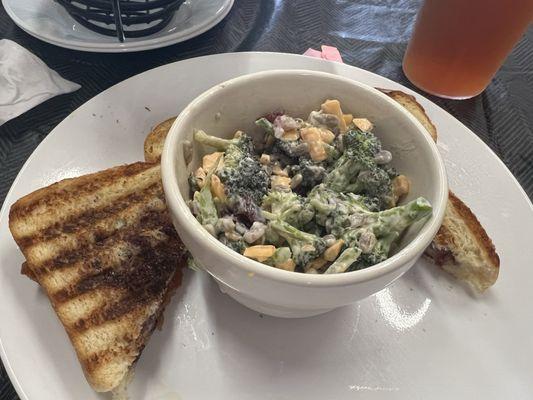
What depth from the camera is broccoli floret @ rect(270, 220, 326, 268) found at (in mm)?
889

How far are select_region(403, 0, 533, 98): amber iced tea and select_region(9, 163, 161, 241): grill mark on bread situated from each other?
1087mm

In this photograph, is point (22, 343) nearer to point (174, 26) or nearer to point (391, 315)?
point (391, 315)

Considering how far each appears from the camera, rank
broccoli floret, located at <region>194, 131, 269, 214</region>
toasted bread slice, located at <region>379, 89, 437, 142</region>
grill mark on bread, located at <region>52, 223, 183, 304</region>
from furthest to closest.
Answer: toasted bread slice, located at <region>379, 89, 437, 142</region> < grill mark on bread, located at <region>52, 223, 183, 304</region> < broccoli floret, located at <region>194, 131, 269, 214</region>

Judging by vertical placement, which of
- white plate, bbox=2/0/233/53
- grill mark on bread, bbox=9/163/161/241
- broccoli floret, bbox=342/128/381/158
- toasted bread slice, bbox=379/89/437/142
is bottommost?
grill mark on bread, bbox=9/163/161/241

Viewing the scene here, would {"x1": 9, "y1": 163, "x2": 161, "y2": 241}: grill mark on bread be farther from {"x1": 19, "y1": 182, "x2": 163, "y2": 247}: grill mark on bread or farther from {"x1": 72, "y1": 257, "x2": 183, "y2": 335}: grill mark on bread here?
{"x1": 72, "y1": 257, "x2": 183, "y2": 335}: grill mark on bread

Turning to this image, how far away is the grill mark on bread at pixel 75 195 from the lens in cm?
112

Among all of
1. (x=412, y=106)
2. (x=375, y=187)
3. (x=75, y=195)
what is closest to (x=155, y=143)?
(x=75, y=195)

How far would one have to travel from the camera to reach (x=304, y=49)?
1956 mm

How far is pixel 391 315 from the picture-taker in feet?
3.64

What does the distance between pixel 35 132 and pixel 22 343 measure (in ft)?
2.51

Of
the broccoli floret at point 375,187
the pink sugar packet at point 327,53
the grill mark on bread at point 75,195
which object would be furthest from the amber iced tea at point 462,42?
the grill mark on bread at point 75,195

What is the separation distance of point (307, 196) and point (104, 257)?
18.3 inches

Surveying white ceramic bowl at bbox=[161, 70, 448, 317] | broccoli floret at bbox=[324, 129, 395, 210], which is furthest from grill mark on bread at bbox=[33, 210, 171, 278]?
broccoli floret at bbox=[324, 129, 395, 210]

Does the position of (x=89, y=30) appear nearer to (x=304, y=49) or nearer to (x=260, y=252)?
(x=304, y=49)
